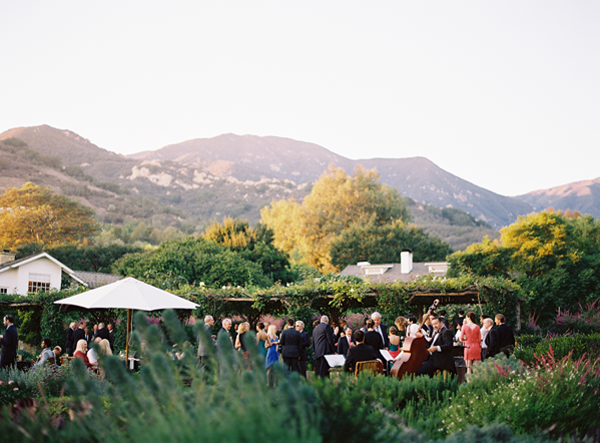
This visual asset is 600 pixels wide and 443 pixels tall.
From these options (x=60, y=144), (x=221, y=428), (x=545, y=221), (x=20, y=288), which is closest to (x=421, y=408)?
(x=221, y=428)

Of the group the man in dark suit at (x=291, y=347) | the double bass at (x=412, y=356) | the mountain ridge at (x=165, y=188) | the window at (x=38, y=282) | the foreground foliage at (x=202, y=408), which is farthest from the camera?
the mountain ridge at (x=165, y=188)

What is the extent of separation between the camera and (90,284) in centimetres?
3784

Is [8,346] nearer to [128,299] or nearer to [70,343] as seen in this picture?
[128,299]

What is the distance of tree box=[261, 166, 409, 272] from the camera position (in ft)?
175

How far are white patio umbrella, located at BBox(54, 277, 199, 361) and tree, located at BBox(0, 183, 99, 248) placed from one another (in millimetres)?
56275

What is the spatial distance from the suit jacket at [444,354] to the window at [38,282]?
28.5 m

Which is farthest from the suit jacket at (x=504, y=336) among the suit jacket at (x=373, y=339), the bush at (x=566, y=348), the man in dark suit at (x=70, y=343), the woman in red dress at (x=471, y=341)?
the man in dark suit at (x=70, y=343)

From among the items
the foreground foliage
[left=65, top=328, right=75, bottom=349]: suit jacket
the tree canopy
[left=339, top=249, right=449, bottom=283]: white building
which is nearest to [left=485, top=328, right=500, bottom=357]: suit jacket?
the foreground foliage

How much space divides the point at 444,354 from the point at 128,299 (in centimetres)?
645

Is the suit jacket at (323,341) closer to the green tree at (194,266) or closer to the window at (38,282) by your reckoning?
the green tree at (194,266)

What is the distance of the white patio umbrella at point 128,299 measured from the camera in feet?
36.7

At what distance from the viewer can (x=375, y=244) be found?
50.4 meters

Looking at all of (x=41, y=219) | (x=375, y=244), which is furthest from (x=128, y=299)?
(x=41, y=219)

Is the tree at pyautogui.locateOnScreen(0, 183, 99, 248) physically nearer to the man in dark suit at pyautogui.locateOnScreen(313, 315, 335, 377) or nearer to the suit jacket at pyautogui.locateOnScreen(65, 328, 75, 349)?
the suit jacket at pyautogui.locateOnScreen(65, 328, 75, 349)
